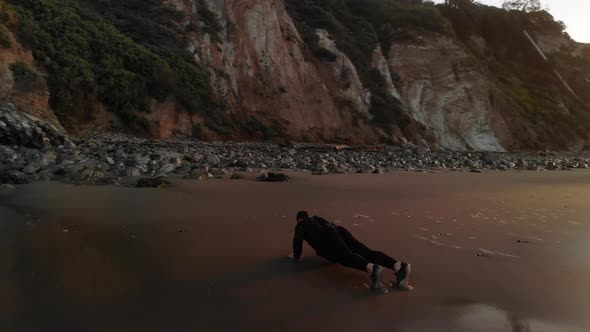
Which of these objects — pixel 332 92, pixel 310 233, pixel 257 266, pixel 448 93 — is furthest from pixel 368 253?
pixel 448 93

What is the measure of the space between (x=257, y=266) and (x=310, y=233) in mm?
596

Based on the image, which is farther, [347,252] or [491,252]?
[491,252]

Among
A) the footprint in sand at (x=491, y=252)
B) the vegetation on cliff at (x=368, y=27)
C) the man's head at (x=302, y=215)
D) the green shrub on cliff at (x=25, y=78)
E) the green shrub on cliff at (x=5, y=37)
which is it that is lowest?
the footprint in sand at (x=491, y=252)

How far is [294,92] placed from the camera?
2491 cm

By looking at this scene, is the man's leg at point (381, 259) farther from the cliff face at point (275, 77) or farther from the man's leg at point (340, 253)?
the cliff face at point (275, 77)

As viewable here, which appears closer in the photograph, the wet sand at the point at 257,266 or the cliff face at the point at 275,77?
the wet sand at the point at 257,266

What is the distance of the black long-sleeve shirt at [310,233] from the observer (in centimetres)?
396

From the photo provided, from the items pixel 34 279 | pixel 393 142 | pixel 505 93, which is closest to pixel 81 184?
pixel 34 279

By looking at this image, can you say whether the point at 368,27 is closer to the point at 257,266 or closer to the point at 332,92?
the point at 332,92

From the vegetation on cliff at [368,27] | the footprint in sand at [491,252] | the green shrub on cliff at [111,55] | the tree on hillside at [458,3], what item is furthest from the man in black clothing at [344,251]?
the tree on hillside at [458,3]

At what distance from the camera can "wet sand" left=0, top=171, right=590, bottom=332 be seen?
2777 mm

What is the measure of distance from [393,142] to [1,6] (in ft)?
66.0

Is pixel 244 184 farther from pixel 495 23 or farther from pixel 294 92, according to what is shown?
pixel 495 23

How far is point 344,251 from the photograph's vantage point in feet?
12.2
